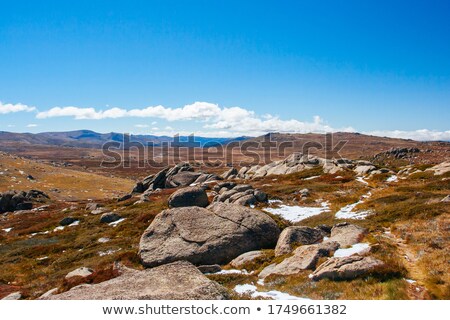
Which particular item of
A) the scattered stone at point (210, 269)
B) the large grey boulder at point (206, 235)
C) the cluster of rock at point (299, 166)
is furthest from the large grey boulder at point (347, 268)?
the cluster of rock at point (299, 166)

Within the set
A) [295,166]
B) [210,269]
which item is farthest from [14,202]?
[210,269]

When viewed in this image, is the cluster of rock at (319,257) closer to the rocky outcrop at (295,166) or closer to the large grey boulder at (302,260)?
the large grey boulder at (302,260)

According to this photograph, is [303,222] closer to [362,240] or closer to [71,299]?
[362,240]

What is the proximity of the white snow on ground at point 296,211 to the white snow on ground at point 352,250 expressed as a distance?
15210 millimetres

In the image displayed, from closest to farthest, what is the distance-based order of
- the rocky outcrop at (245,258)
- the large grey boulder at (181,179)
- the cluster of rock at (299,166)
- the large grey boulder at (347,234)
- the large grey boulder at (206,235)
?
the large grey boulder at (347,234), the rocky outcrop at (245,258), the large grey boulder at (206,235), the cluster of rock at (299,166), the large grey boulder at (181,179)

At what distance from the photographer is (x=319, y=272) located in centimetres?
1540

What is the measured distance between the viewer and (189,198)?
1677 inches

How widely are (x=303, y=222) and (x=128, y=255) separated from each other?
18288 millimetres

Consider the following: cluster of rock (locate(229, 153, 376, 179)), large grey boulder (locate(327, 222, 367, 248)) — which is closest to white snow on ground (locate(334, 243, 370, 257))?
large grey boulder (locate(327, 222, 367, 248))

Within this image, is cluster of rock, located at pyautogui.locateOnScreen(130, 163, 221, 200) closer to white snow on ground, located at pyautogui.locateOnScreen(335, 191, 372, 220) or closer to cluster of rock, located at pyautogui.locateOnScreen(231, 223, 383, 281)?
white snow on ground, located at pyautogui.locateOnScreen(335, 191, 372, 220)

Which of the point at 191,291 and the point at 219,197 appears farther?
the point at 219,197

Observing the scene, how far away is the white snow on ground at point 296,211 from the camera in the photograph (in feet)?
118

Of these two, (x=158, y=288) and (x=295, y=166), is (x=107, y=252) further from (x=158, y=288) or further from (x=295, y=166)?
(x=295, y=166)
